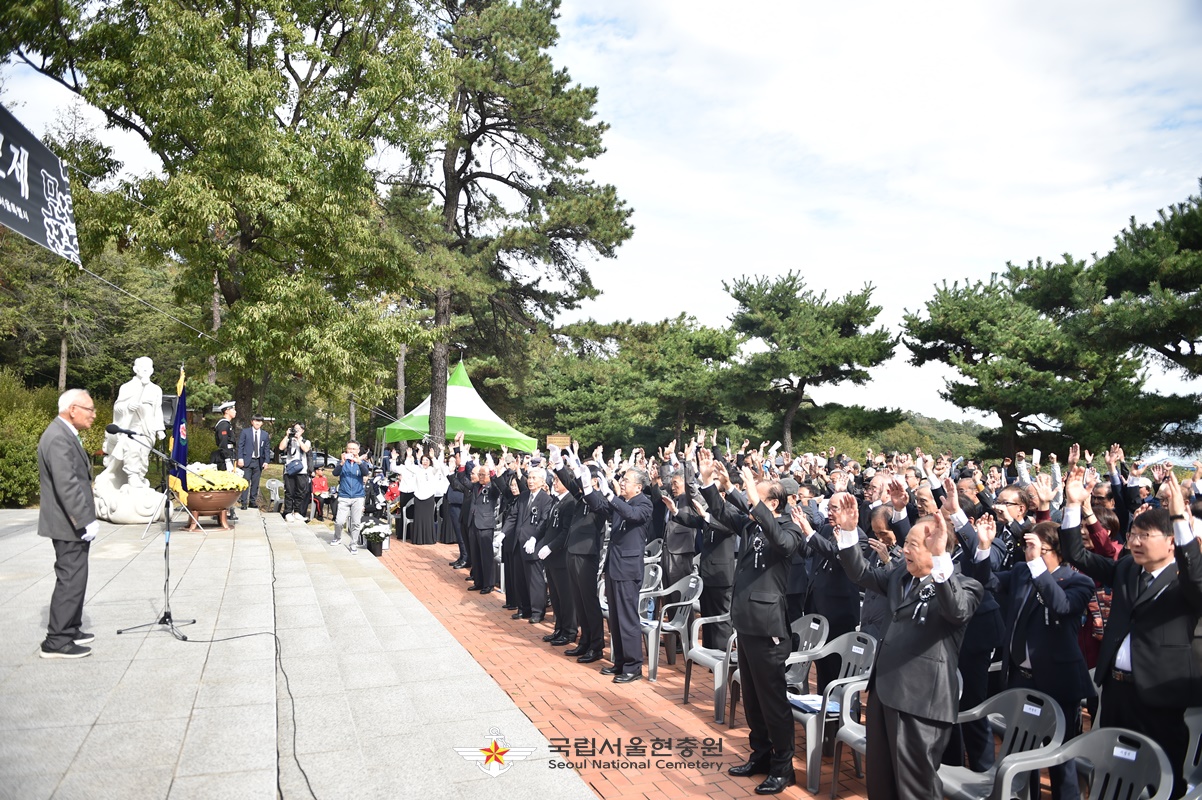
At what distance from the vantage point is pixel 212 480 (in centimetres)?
1276

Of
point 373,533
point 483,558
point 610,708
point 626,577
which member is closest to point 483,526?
point 483,558

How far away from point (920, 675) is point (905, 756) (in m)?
0.42

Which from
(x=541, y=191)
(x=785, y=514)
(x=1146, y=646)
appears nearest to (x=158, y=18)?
(x=541, y=191)

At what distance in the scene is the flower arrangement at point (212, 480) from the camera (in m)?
12.6

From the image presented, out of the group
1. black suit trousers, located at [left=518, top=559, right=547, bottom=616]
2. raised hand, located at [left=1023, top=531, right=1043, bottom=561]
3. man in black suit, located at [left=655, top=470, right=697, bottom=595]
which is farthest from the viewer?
black suit trousers, located at [left=518, top=559, right=547, bottom=616]

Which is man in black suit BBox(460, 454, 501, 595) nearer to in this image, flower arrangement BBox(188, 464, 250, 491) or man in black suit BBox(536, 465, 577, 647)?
man in black suit BBox(536, 465, 577, 647)

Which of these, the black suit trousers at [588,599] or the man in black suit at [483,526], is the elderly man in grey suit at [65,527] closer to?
the black suit trousers at [588,599]

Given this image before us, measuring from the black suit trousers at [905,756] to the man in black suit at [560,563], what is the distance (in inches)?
185

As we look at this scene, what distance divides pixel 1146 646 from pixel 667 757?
3.09 m

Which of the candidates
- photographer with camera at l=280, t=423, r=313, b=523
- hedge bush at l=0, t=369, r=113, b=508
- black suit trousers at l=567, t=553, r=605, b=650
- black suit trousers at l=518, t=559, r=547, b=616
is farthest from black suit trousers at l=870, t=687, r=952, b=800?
hedge bush at l=0, t=369, r=113, b=508

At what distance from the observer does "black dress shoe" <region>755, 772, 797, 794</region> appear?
507cm

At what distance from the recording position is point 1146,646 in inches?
166

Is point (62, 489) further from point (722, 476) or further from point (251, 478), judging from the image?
point (251, 478)

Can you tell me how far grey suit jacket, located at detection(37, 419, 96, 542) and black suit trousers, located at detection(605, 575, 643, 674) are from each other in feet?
14.5
